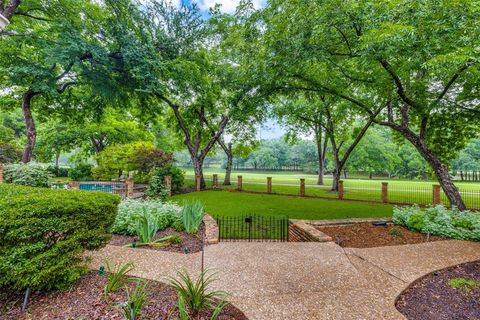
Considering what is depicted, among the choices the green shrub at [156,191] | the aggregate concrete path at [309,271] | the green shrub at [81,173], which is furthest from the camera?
the green shrub at [81,173]

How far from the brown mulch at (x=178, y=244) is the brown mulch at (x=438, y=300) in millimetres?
3228

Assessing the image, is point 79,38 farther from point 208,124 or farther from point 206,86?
point 208,124

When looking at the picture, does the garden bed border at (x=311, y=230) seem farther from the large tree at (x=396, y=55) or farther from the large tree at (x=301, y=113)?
the large tree at (x=301, y=113)

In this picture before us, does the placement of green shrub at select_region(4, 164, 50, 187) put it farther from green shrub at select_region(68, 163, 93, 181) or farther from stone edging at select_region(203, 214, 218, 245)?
green shrub at select_region(68, 163, 93, 181)

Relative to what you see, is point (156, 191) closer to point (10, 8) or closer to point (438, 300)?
point (10, 8)

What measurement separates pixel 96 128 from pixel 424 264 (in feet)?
64.9

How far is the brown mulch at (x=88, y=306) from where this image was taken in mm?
2264

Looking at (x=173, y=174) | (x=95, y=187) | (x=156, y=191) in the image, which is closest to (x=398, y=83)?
(x=156, y=191)

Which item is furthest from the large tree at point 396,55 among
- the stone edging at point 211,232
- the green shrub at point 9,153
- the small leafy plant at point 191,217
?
the green shrub at point 9,153

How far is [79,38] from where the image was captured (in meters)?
7.88

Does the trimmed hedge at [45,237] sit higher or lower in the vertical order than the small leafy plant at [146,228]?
higher

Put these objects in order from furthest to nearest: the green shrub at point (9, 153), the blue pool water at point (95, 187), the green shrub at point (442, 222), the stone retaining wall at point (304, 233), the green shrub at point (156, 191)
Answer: the green shrub at point (9, 153) → the blue pool water at point (95, 187) → the green shrub at point (156, 191) → the green shrub at point (442, 222) → the stone retaining wall at point (304, 233)

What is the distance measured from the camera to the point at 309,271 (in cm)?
335

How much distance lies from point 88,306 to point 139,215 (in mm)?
2701
